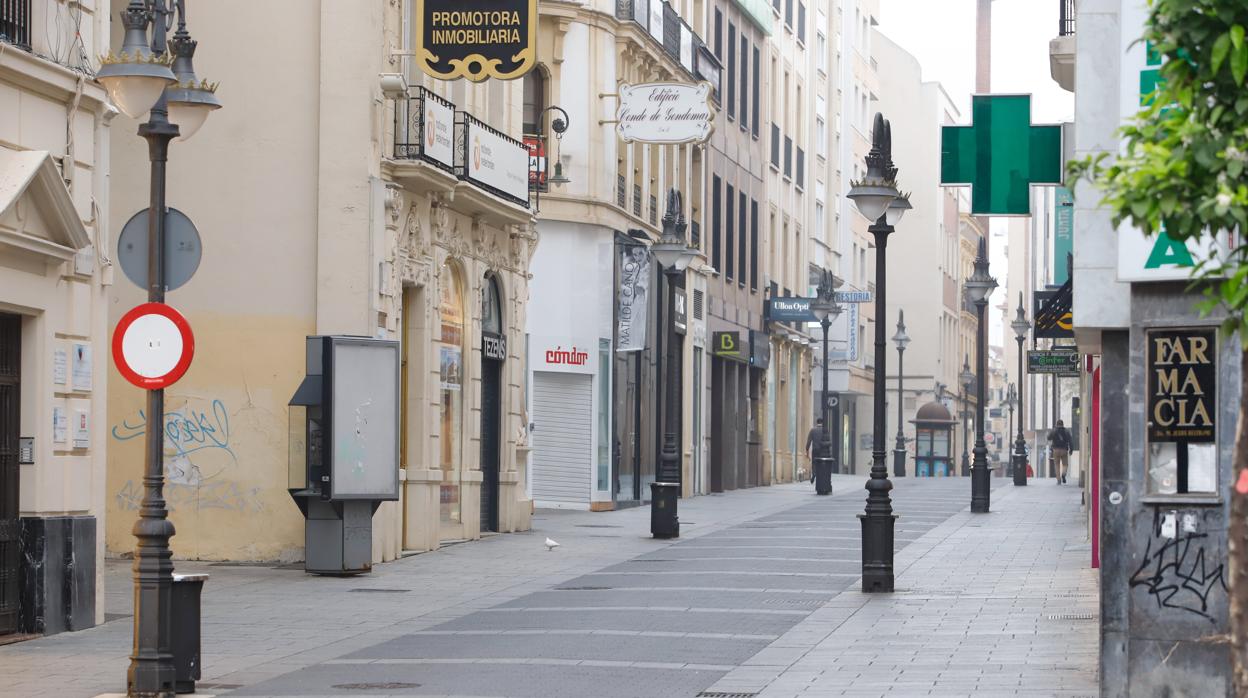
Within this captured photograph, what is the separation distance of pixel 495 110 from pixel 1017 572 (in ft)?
37.1

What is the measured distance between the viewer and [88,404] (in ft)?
58.5

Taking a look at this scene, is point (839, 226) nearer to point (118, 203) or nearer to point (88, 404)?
point (118, 203)

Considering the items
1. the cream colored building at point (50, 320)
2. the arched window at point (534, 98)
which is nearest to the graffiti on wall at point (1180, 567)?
the cream colored building at point (50, 320)

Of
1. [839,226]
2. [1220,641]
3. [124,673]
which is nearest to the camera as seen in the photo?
[1220,641]

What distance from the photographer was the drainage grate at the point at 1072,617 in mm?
17748

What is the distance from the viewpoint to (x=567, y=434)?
124 ft

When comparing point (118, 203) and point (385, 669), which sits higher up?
point (118, 203)

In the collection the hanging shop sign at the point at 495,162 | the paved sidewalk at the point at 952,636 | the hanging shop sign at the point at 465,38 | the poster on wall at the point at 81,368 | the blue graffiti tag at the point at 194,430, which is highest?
the hanging shop sign at the point at 465,38

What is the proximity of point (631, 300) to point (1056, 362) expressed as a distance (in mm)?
8160

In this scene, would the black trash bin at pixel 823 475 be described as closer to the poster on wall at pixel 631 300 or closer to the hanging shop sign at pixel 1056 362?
the hanging shop sign at pixel 1056 362

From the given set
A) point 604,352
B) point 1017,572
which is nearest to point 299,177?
point 1017,572

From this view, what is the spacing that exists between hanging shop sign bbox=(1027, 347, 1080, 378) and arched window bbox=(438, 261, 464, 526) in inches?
579

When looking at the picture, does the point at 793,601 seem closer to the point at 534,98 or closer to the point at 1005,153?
the point at 1005,153

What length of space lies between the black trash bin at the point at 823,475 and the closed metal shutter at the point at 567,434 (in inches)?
389
